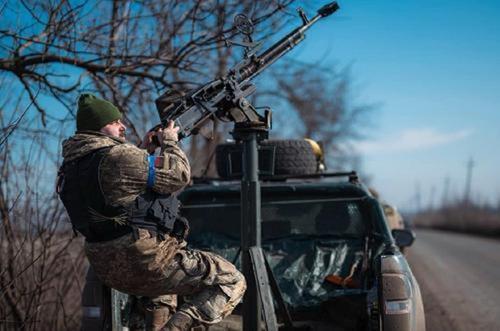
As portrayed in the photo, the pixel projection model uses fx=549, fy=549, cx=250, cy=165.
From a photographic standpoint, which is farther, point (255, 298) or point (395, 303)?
point (255, 298)

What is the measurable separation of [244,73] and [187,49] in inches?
90.3

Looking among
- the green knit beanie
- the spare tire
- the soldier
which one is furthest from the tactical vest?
the spare tire

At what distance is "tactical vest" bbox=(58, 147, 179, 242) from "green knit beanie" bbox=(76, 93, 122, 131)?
0.21 metres

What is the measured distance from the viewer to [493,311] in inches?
279

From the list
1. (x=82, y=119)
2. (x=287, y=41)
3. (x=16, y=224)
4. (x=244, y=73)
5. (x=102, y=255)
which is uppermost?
(x=287, y=41)

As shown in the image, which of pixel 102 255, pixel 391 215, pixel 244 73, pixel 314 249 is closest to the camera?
pixel 102 255

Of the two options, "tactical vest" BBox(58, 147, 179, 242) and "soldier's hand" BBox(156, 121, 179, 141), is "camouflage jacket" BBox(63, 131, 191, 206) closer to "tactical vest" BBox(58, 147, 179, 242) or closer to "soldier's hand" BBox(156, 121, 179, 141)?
"tactical vest" BBox(58, 147, 179, 242)

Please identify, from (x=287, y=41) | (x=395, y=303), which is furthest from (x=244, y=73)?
(x=395, y=303)

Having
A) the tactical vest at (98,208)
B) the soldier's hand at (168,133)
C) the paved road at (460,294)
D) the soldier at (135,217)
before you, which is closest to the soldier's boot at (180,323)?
the soldier at (135,217)

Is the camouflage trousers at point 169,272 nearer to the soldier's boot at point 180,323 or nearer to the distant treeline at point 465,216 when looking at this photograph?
the soldier's boot at point 180,323

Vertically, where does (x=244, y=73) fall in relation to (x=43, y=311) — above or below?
above

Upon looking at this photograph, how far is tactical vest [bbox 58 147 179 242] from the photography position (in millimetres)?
2748

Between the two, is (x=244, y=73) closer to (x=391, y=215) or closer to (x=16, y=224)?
(x=16, y=224)

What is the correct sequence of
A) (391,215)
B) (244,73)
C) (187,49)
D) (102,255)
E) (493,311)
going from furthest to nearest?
(391,215) < (493,311) < (187,49) < (244,73) < (102,255)
